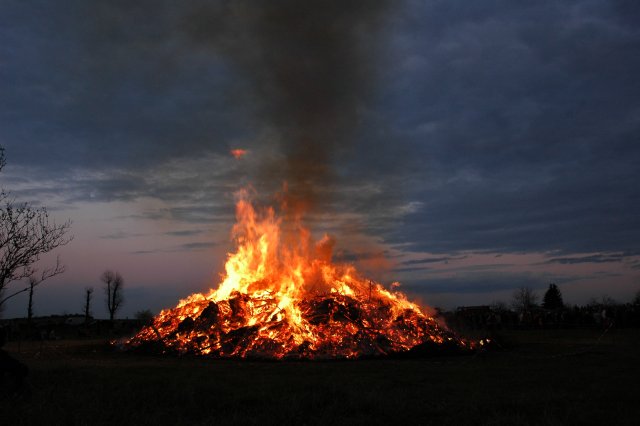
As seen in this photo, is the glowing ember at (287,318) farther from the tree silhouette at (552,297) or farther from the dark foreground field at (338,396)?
the tree silhouette at (552,297)

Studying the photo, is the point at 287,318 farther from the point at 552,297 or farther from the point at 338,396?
the point at 552,297

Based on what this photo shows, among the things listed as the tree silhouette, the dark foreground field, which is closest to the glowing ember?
the dark foreground field

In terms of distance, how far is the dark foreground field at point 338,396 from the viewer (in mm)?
10609

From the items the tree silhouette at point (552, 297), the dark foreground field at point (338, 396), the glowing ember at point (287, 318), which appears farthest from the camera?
the tree silhouette at point (552, 297)

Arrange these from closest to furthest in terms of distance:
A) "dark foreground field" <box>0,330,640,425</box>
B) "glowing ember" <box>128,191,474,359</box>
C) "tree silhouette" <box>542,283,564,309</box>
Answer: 1. "dark foreground field" <box>0,330,640,425</box>
2. "glowing ember" <box>128,191,474,359</box>
3. "tree silhouette" <box>542,283,564,309</box>

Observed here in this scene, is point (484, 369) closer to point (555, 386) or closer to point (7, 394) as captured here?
point (555, 386)

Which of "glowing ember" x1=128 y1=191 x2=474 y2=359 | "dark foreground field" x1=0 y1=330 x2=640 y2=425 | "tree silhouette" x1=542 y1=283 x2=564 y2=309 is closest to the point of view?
"dark foreground field" x1=0 y1=330 x2=640 y2=425

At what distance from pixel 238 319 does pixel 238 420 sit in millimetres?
19412

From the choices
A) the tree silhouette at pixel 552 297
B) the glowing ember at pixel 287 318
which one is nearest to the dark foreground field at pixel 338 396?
the glowing ember at pixel 287 318

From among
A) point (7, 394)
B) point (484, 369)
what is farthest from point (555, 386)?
point (7, 394)

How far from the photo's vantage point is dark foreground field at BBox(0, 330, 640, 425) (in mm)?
10609

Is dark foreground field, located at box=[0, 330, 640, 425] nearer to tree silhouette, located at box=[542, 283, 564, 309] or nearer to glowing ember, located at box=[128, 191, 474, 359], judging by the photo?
glowing ember, located at box=[128, 191, 474, 359]

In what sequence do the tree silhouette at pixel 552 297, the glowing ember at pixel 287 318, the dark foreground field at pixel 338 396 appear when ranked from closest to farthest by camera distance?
the dark foreground field at pixel 338 396 → the glowing ember at pixel 287 318 → the tree silhouette at pixel 552 297

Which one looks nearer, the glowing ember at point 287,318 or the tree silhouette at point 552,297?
the glowing ember at point 287,318
